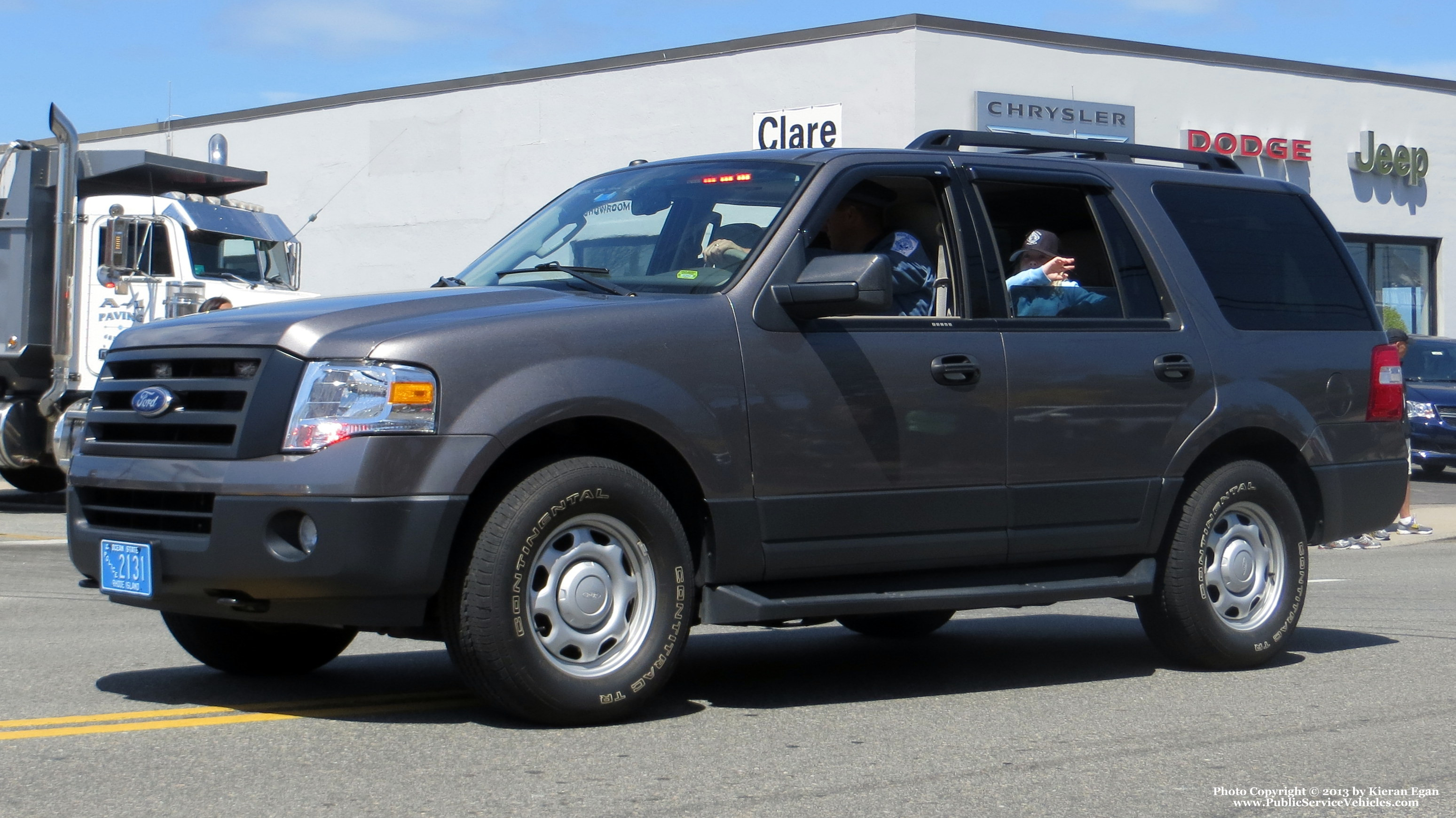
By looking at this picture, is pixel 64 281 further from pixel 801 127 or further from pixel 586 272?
pixel 801 127

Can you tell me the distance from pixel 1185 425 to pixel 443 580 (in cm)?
311

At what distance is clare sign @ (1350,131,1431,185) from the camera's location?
29891 millimetres

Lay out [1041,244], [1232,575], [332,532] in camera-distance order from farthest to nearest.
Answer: [1232,575] < [1041,244] < [332,532]

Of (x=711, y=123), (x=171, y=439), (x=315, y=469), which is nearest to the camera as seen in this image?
(x=315, y=469)

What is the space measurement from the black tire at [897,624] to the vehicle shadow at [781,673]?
0.17 feet

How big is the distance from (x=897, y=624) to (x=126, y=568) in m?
3.68

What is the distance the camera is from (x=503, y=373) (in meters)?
5.20

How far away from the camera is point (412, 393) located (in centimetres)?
505

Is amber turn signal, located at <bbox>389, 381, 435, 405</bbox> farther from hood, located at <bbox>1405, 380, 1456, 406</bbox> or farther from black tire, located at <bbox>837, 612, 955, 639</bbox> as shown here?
hood, located at <bbox>1405, 380, 1456, 406</bbox>

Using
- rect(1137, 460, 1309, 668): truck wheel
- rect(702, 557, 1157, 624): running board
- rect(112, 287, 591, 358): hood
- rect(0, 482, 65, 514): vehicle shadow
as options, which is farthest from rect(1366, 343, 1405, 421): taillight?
rect(0, 482, 65, 514): vehicle shadow

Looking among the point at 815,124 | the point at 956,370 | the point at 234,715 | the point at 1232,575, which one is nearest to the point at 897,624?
the point at 1232,575

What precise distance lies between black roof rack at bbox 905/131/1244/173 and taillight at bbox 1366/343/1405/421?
40.4 inches

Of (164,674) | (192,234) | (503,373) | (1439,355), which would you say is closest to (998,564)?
(503,373)

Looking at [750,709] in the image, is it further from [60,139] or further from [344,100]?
[344,100]
